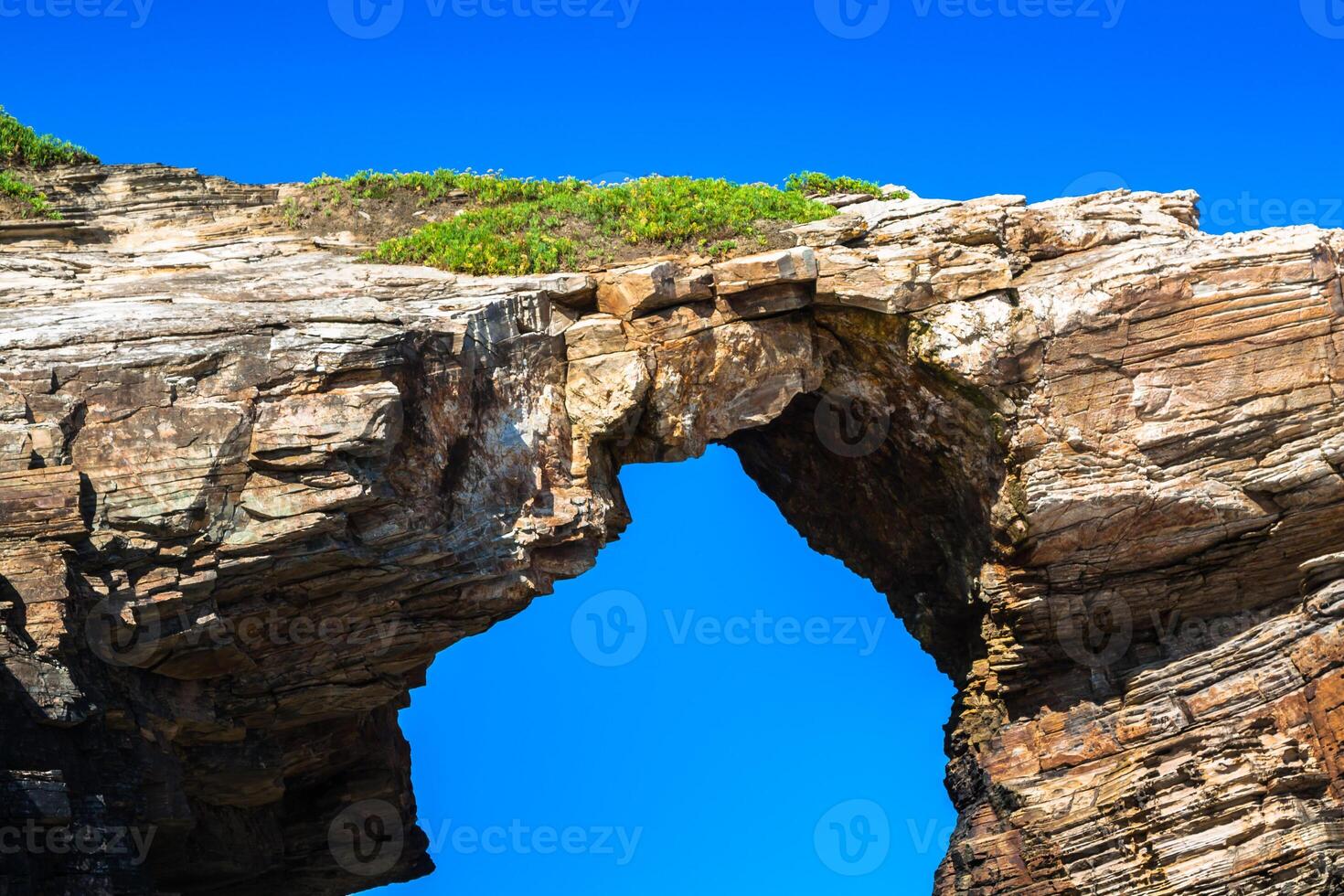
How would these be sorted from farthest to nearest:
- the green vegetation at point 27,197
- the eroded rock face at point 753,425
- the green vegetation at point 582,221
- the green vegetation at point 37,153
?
the green vegetation at point 37,153 → the green vegetation at point 27,197 → the green vegetation at point 582,221 → the eroded rock face at point 753,425

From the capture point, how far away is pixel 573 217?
41500mm

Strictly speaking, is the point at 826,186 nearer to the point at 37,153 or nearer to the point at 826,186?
the point at 826,186

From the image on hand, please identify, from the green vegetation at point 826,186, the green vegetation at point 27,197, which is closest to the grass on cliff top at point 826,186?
the green vegetation at point 826,186

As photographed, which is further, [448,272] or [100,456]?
[448,272]

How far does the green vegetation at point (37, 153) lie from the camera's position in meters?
44.3

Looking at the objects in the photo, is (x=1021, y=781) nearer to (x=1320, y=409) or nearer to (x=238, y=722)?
(x=1320, y=409)

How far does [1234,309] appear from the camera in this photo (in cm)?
3722

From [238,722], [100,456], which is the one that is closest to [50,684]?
[100,456]

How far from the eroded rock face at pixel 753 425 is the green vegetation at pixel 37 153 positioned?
3448 millimetres

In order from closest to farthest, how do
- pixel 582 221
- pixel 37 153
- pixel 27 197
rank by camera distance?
pixel 582 221
pixel 27 197
pixel 37 153

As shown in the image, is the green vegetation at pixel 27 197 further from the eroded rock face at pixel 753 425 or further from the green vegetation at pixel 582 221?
the green vegetation at pixel 582 221

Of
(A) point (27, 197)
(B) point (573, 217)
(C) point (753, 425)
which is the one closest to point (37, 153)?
Result: (A) point (27, 197)

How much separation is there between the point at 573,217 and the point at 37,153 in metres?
14.3

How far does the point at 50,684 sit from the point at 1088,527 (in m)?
21.5
